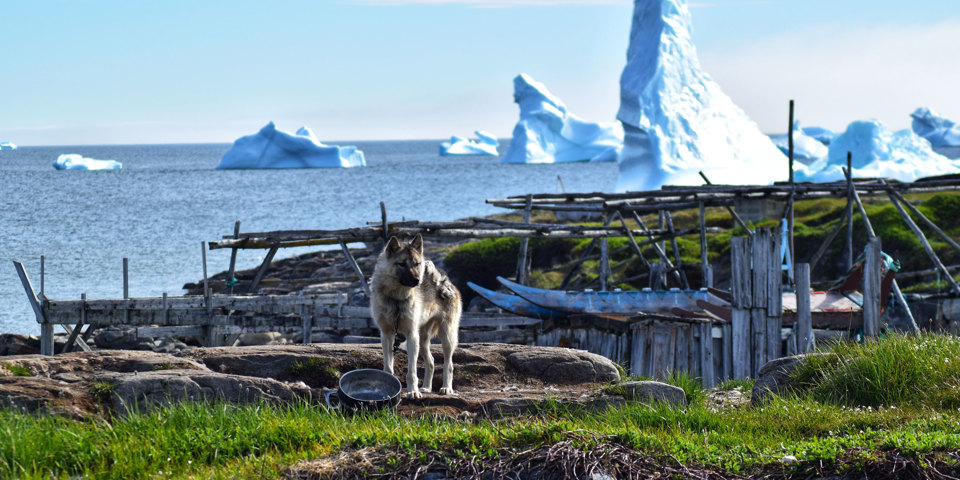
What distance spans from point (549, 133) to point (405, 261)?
262 feet

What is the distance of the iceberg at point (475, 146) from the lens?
442 feet

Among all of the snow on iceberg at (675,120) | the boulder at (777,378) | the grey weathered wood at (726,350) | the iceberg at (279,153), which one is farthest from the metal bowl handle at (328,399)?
the iceberg at (279,153)

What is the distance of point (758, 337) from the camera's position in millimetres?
12625

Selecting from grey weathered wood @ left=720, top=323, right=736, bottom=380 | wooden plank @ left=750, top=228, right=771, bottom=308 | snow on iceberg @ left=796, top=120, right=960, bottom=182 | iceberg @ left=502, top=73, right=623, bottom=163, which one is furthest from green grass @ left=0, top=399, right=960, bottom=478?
iceberg @ left=502, top=73, right=623, bottom=163

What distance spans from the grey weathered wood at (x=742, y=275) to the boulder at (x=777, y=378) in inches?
132

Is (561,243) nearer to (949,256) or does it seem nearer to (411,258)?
(949,256)

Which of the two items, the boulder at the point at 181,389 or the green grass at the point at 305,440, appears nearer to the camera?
the green grass at the point at 305,440

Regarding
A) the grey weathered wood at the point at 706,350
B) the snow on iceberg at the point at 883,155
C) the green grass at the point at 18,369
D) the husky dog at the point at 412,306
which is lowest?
the grey weathered wood at the point at 706,350

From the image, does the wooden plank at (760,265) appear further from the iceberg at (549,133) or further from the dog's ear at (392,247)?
the iceberg at (549,133)

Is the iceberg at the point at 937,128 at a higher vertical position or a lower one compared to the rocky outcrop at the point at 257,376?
higher

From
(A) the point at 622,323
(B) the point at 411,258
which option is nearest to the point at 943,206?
(A) the point at 622,323

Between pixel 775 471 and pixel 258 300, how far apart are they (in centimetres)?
1226

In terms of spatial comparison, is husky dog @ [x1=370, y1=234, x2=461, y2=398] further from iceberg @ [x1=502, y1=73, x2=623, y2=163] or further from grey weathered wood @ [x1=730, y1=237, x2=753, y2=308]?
iceberg @ [x1=502, y1=73, x2=623, y2=163]

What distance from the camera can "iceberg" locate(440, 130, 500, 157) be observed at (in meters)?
135
